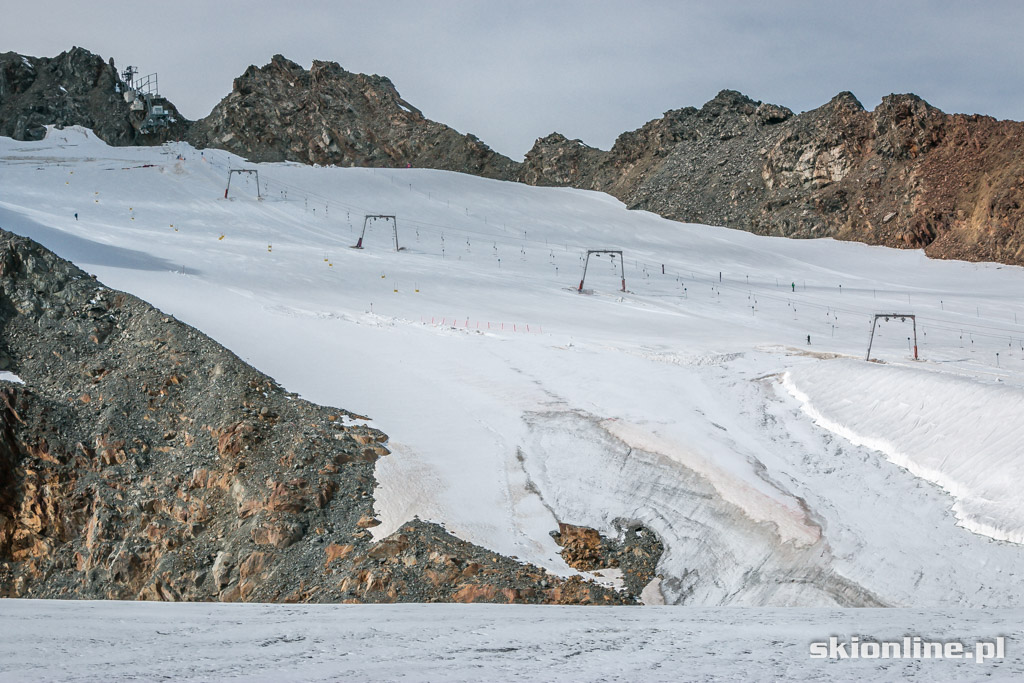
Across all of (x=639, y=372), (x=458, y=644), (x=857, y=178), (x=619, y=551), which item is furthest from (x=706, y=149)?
(x=458, y=644)

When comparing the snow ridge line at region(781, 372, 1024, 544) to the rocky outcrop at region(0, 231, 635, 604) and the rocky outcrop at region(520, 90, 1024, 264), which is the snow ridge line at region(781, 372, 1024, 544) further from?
the rocky outcrop at region(520, 90, 1024, 264)

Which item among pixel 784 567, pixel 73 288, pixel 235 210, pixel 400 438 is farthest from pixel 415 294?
pixel 784 567

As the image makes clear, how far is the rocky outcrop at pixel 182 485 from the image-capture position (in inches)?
490

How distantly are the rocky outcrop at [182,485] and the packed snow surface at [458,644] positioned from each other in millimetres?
5122

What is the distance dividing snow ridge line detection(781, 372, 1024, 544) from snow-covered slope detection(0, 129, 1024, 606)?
0.16 ft

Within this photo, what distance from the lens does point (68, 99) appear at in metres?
81.1

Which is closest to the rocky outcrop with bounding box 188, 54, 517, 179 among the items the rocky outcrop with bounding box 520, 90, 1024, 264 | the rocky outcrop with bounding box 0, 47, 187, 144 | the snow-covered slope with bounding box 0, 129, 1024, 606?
the rocky outcrop with bounding box 0, 47, 187, 144

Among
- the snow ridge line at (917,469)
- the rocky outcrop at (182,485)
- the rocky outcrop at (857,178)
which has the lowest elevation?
the rocky outcrop at (182,485)

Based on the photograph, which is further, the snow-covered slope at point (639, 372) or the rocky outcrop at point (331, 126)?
the rocky outcrop at point (331, 126)

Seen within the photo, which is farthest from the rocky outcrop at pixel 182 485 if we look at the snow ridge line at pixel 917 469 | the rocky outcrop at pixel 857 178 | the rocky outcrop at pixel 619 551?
the rocky outcrop at pixel 857 178

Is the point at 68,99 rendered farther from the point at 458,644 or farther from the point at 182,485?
the point at 458,644

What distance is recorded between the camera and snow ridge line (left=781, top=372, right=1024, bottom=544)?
1293cm

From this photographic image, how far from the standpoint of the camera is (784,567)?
12328 mm

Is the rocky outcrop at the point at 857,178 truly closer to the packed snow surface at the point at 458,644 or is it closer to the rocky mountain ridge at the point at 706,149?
the rocky mountain ridge at the point at 706,149
